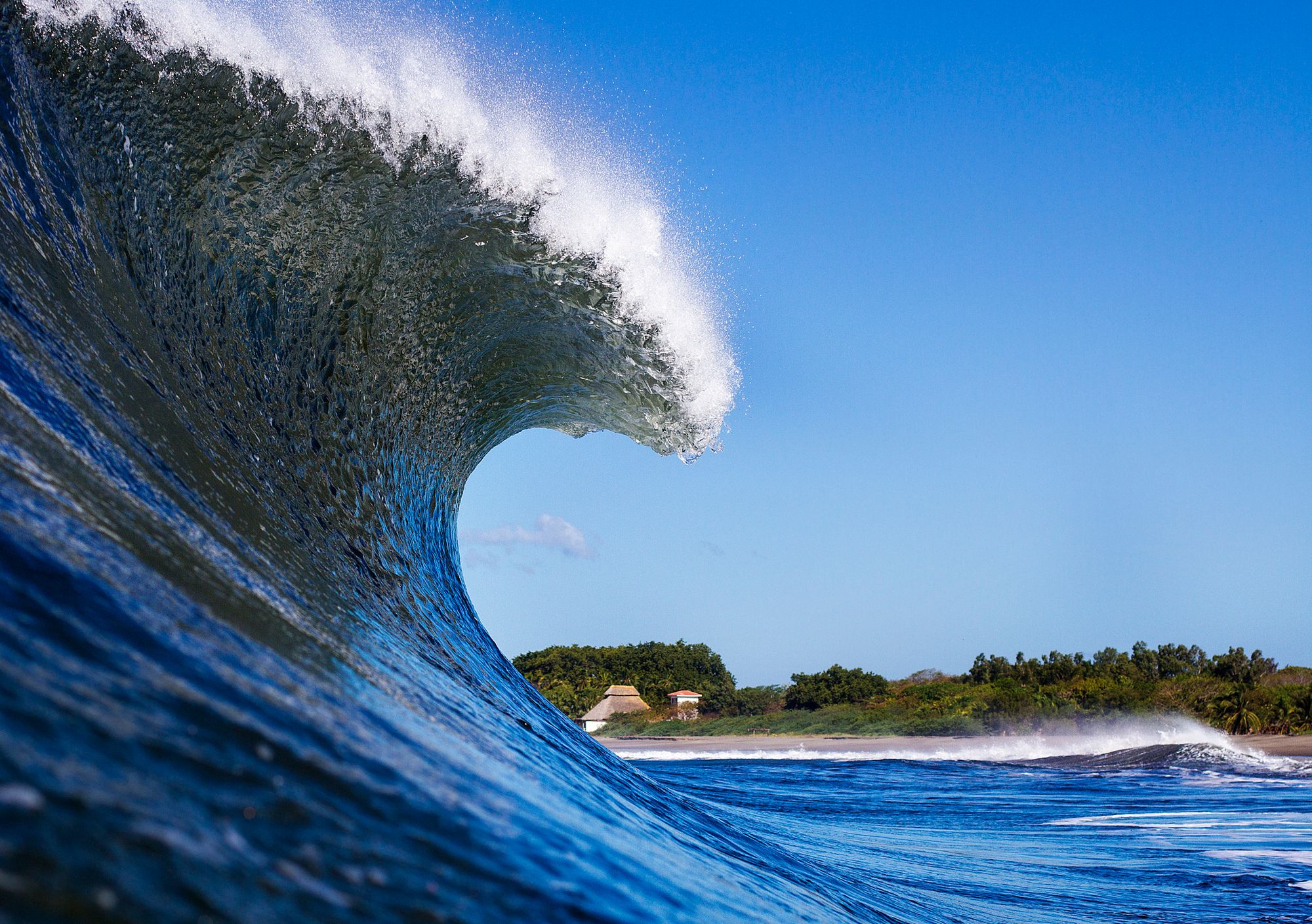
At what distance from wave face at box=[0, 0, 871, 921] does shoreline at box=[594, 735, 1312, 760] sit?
56.4ft

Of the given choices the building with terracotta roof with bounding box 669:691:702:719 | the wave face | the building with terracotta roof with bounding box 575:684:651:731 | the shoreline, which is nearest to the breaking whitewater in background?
the wave face

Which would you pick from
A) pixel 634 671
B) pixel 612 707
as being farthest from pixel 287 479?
pixel 634 671

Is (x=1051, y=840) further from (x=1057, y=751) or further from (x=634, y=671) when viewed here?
(x=634, y=671)

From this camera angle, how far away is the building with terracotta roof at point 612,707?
136 ft

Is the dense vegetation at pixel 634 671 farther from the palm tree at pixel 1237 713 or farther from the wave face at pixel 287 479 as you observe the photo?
the wave face at pixel 287 479

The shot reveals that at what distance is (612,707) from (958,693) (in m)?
15.6

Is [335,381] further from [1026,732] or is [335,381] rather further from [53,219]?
[1026,732]

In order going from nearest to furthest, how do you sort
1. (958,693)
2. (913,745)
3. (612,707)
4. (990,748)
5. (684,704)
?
1. (990,748)
2. (913,745)
3. (958,693)
4. (612,707)
5. (684,704)

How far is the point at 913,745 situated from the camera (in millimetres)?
27016

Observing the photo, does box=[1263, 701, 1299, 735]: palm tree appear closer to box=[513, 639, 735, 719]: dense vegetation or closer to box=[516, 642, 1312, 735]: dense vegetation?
box=[516, 642, 1312, 735]: dense vegetation

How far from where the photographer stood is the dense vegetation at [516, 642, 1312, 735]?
1117 inches

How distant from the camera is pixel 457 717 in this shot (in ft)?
7.57

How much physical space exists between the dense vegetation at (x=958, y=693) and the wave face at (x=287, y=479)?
27.9 metres

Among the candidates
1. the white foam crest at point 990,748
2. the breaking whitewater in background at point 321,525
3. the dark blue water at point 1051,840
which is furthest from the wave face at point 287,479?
the white foam crest at point 990,748
